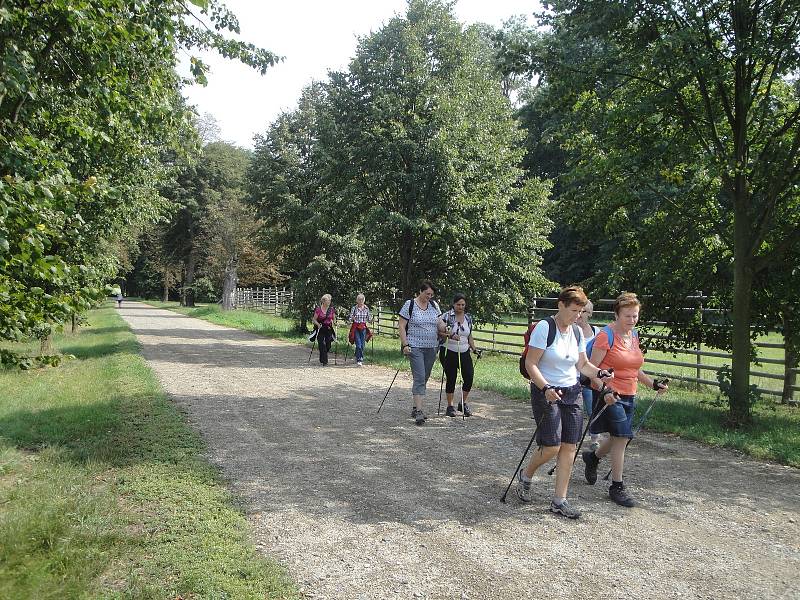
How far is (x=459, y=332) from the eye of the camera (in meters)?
9.59

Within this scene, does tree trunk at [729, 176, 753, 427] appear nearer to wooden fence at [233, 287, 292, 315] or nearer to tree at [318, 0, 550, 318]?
tree at [318, 0, 550, 318]

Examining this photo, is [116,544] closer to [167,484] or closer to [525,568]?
[167,484]

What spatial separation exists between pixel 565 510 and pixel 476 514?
0.75 m

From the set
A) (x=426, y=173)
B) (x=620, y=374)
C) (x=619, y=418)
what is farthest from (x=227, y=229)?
(x=619, y=418)

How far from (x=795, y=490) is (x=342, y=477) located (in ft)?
14.8

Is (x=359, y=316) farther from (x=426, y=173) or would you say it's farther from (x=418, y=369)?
(x=418, y=369)

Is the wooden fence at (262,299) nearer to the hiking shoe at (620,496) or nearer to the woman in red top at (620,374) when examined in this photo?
the woman in red top at (620,374)

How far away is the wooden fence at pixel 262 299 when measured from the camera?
4446 cm

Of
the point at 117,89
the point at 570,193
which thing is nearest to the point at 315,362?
the point at 570,193

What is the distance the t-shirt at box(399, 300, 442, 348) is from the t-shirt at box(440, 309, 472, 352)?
0.26 m

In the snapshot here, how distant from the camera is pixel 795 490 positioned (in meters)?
6.34

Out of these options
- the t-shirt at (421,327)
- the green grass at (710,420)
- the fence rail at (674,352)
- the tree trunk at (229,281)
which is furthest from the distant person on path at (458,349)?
the tree trunk at (229,281)

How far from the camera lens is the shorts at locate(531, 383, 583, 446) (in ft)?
18.0

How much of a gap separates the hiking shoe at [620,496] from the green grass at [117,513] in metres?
3.17
